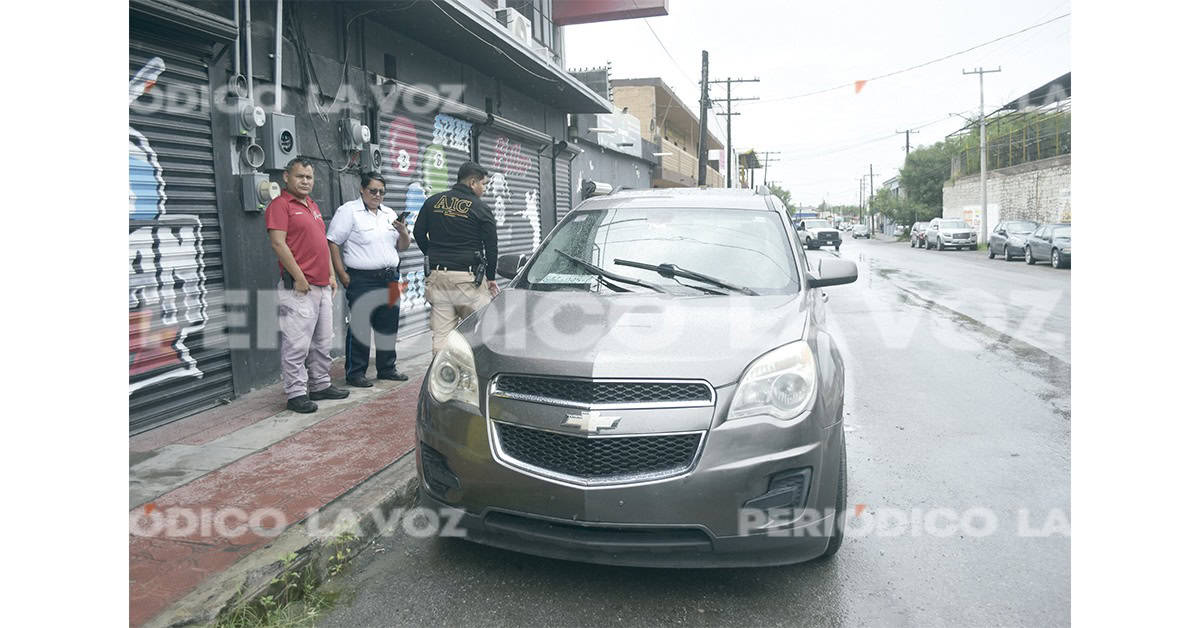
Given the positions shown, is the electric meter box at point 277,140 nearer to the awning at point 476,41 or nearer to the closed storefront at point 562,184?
the awning at point 476,41

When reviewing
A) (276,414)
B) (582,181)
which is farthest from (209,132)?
(582,181)

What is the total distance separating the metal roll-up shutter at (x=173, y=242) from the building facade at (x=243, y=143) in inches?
0.4

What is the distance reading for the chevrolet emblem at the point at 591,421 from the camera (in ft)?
9.70

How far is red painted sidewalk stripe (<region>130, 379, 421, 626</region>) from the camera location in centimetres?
314

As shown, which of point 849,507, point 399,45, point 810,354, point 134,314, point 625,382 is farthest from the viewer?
point 399,45

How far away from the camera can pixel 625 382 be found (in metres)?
3.01

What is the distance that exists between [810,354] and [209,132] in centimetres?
493

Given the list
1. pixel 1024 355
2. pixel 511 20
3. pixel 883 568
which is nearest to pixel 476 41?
pixel 511 20

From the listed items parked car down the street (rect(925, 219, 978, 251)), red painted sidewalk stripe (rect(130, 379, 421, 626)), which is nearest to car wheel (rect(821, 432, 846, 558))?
red painted sidewalk stripe (rect(130, 379, 421, 626))

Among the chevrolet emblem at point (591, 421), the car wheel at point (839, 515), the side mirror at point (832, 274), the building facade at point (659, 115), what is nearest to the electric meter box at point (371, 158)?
the side mirror at point (832, 274)

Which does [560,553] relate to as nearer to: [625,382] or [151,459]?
[625,382]

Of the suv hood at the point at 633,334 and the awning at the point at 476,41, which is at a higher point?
the awning at the point at 476,41

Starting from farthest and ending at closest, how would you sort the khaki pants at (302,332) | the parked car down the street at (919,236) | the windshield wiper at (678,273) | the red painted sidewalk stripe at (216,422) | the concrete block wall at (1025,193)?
the parked car down the street at (919,236) → the concrete block wall at (1025,193) → the khaki pants at (302,332) → the red painted sidewalk stripe at (216,422) → the windshield wiper at (678,273)

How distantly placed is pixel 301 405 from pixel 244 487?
5.43 feet
